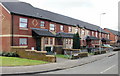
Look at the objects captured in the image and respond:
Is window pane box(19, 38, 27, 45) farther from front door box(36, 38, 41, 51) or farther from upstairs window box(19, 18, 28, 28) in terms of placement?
front door box(36, 38, 41, 51)

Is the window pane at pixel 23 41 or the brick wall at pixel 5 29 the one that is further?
the window pane at pixel 23 41

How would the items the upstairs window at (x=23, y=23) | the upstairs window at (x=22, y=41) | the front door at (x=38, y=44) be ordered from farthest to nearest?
the front door at (x=38, y=44) < the upstairs window at (x=23, y=23) < the upstairs window at (x=22, y=41)

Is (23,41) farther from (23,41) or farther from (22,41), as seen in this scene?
(22,41)

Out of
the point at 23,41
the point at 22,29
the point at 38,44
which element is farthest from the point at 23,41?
the point at 38,44

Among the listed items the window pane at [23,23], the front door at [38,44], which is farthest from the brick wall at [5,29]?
the front door at [38,44]

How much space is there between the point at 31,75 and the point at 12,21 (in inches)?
490

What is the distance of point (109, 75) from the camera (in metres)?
10.3

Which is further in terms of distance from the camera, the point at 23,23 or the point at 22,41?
the point at 23,23

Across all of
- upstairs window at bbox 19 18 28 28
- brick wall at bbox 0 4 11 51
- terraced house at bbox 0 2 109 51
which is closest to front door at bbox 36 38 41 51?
terraced house at bbox 0 2 109 51

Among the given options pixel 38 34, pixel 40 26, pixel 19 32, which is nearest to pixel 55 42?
pixel 40 26

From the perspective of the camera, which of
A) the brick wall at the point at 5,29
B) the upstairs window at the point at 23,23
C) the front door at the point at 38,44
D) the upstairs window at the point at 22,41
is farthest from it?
the front door at the point at 38,44

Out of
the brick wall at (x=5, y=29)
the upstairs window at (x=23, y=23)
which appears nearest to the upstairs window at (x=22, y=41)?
the brick wall at (x=5, y=29)

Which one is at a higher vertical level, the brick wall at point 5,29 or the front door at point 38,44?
the brick wall at point 5,29

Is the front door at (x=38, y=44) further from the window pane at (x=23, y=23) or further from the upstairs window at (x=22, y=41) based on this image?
the window pane at (x=23, y=23)
